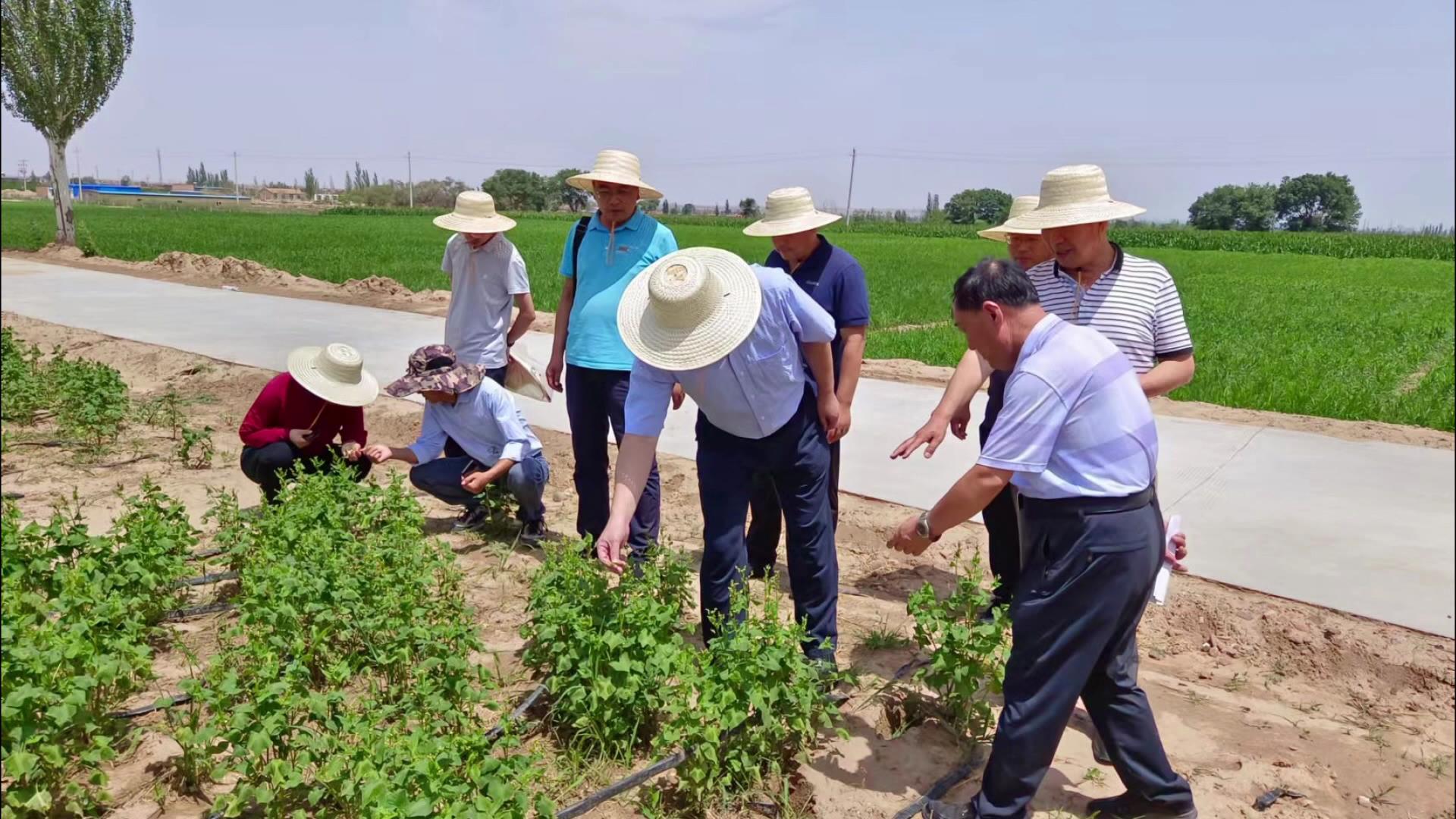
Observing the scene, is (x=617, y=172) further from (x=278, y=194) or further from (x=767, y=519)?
(x=278, y=194)

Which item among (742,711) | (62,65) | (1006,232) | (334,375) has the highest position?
(62,65)

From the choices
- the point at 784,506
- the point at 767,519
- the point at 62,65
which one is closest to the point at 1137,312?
the point at 784,506

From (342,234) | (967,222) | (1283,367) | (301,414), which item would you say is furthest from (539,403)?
(967,222)

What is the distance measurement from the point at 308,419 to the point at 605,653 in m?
2.79

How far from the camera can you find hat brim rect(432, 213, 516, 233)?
5086mm

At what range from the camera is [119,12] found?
2036cm

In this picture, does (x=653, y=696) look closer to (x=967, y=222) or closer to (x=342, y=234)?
(x=342, y=234)

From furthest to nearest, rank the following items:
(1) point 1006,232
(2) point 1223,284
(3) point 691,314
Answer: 1. (2) point 1223,284
2. (1) point 1006,232
3. (3) point 691,314

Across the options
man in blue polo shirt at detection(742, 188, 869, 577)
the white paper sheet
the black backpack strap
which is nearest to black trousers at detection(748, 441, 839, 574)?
man in blue polo shirt at detection(742, 188, 869, 577)

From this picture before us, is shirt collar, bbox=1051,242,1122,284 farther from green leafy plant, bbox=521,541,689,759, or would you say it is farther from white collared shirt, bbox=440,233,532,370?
white collared shirt, bbox=440,233,532,370

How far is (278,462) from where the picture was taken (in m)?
4.95

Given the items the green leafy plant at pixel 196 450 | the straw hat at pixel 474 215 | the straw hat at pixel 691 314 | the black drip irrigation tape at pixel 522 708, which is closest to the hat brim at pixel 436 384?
the straw hat at pixel 474 215

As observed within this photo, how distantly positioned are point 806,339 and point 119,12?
73.7ft

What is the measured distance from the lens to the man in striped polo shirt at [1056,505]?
94.7 inches
